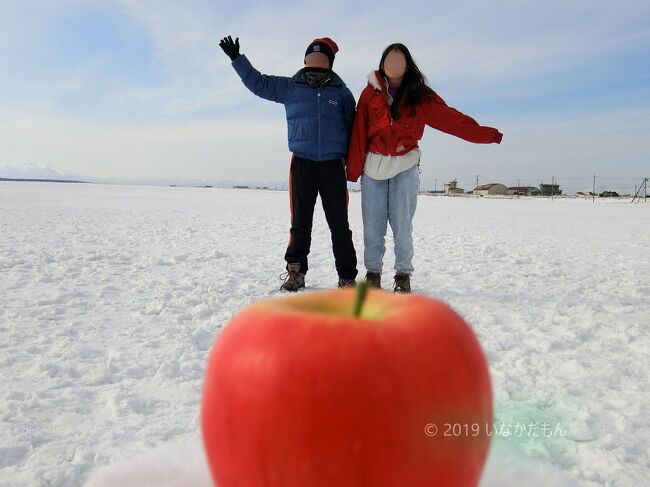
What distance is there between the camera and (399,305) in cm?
84

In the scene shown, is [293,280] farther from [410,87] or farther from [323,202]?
[410,87]

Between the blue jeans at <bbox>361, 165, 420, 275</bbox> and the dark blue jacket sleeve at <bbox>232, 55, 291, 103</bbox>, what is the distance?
94 cm

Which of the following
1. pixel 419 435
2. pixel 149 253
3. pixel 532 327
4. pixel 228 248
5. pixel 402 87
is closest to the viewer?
pixel 419 435

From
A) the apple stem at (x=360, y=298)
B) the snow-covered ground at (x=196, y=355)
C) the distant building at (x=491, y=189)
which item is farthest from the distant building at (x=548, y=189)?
the apple stem at (x=360, y=298)

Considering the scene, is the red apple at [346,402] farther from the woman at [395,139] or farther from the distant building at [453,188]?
the distant building at [453,188]

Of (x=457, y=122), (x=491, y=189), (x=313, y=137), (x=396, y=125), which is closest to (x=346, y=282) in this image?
(x=313, y=137)

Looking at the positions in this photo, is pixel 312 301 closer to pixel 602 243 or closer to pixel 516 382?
pixel 516 382

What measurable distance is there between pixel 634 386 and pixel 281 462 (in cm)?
188

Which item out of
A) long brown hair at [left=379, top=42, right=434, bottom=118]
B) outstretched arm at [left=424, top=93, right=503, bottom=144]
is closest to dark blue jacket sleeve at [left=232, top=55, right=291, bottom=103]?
long brown hair at [left=379, top=42, right=434, bottom=118]

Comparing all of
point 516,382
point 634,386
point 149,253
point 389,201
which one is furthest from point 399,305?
point 149,253

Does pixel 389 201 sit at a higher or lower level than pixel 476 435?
higher

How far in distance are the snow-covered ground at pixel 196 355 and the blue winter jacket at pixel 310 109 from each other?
1206 mm

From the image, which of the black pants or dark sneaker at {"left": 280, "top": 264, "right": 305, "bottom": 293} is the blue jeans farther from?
dark sneaker at {"left": 280, "top": 264, "right": 305, "bottom": 293}

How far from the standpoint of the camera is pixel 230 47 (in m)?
3.70
